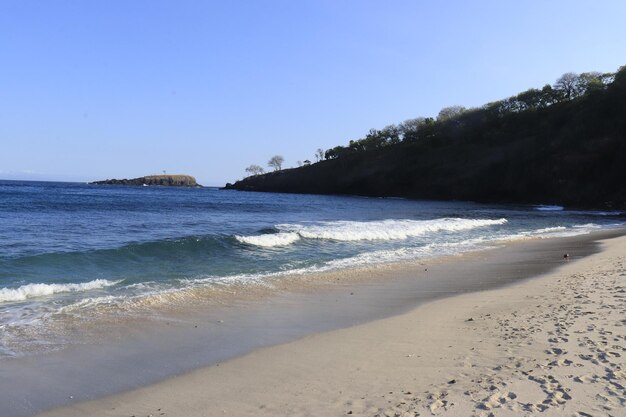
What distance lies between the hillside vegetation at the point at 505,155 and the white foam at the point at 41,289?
54.2 meters

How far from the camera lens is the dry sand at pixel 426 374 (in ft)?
13.7

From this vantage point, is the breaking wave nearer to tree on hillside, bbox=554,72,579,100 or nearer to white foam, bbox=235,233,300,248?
white foam, bbox=235,233,300,248

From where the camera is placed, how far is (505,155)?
243 ft

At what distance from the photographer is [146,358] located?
5.83m

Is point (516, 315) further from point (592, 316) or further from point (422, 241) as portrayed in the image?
point (422, 241)

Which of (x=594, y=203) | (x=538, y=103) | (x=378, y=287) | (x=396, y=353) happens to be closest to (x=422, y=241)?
(x=378, y=287)

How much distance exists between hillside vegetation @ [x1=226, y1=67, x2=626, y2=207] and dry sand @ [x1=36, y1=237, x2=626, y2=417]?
2058 inches

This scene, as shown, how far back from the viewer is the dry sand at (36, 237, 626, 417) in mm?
4188

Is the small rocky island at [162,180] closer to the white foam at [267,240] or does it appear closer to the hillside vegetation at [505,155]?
the hillside vegetation at [505,155]

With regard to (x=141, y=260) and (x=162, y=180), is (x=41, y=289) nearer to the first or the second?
(x=141, y=260)

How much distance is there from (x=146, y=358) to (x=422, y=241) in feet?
52.3

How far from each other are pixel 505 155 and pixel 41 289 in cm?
7478

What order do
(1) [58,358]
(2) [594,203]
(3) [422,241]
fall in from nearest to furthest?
(1) [58,358] < (3) [422,241] < (2) [594,203]

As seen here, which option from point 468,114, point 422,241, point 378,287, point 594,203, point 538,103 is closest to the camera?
point 378,287
